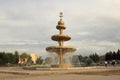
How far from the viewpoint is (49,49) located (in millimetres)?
40188

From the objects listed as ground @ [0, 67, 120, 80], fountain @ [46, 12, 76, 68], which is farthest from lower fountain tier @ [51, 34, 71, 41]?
ground @ [0, 67, 120, 80]

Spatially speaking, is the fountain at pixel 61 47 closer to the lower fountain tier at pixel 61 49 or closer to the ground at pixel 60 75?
the lower fountain tier at pixel 61 49

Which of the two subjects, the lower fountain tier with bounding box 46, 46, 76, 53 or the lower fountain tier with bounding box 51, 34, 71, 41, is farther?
the lower fountain tier with bounding box 51, 34, 71, 41

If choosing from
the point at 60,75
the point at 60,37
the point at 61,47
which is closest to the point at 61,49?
the point at 61,47

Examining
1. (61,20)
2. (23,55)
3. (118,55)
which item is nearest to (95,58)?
(118,55)

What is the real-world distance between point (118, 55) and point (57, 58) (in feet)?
214

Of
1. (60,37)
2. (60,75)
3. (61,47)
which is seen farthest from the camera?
(60,37)

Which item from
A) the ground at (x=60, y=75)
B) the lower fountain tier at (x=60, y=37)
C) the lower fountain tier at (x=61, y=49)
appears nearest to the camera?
the ground at (x=60, y=75)

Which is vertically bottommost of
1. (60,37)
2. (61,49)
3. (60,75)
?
(60,75)

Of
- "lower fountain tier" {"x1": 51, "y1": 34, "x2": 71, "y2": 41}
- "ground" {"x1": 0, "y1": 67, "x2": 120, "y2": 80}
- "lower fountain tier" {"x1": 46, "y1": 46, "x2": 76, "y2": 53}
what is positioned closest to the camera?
"ground" {"x1": 0, "y1": 67, "x2": 120, "y2": 80}

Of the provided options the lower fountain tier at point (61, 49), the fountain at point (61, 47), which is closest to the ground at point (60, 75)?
the fountain at point (61, 47)

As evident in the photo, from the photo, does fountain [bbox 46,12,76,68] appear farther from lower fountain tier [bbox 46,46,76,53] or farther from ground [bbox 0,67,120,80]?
ground [bbox 0,67,120,80]

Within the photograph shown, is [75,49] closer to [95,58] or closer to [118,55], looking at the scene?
[118,55]

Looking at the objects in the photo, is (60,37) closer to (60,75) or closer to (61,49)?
(61,49)
